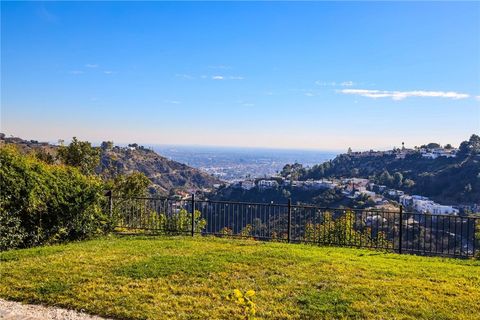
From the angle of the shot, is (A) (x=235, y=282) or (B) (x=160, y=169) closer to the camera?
(A) (x=235, y=282)

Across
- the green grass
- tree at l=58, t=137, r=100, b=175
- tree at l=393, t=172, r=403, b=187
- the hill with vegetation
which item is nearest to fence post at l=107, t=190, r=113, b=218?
the green grass

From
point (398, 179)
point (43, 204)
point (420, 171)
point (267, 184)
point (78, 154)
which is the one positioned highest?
point (78, 154)

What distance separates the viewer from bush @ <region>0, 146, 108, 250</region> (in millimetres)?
8047

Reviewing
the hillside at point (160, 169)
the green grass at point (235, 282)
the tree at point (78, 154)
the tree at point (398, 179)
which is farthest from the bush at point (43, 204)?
the tree at point (398, 179)

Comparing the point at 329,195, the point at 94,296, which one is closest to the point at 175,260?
the point at 94,296

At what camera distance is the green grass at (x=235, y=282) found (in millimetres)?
4859

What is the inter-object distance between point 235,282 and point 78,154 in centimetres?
1281

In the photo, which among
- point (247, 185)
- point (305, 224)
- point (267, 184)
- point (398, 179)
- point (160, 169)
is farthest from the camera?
point (160, 169)

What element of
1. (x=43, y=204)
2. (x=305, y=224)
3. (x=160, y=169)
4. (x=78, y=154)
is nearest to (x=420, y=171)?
(x=160, y=169)

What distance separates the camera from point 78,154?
16.7 metres

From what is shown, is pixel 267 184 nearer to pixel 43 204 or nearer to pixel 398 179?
pixel 398 179

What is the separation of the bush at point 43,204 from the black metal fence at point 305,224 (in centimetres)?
103

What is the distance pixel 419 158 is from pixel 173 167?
2889 cm

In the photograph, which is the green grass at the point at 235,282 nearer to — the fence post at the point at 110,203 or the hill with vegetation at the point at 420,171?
the fence post at the point at 110,203
